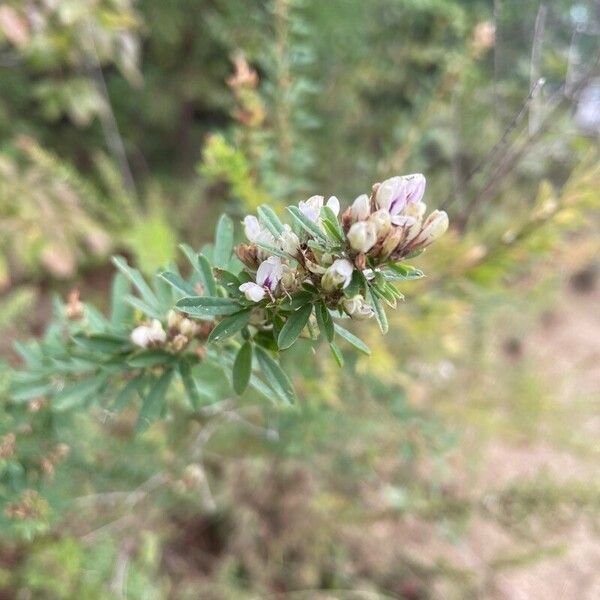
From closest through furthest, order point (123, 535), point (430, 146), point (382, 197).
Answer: point (382, 197) < point (123, 535) < point (430, 146)

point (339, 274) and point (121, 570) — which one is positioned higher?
point (121, 570)

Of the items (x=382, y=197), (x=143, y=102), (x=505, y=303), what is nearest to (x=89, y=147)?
(x=143, y=102)

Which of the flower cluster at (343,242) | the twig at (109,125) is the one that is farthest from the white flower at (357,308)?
the twig at (109,125)

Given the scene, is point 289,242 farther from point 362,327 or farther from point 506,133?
point 362,327

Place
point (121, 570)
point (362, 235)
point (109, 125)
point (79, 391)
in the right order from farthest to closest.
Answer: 1. point (109, 125)
2. point (121, 570)
3. point (79, 391)
4. point (362, 235)

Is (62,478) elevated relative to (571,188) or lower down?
lower down

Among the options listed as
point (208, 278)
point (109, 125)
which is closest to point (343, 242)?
point (208, 278)

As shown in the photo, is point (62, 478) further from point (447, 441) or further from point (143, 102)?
point (143, 102)
